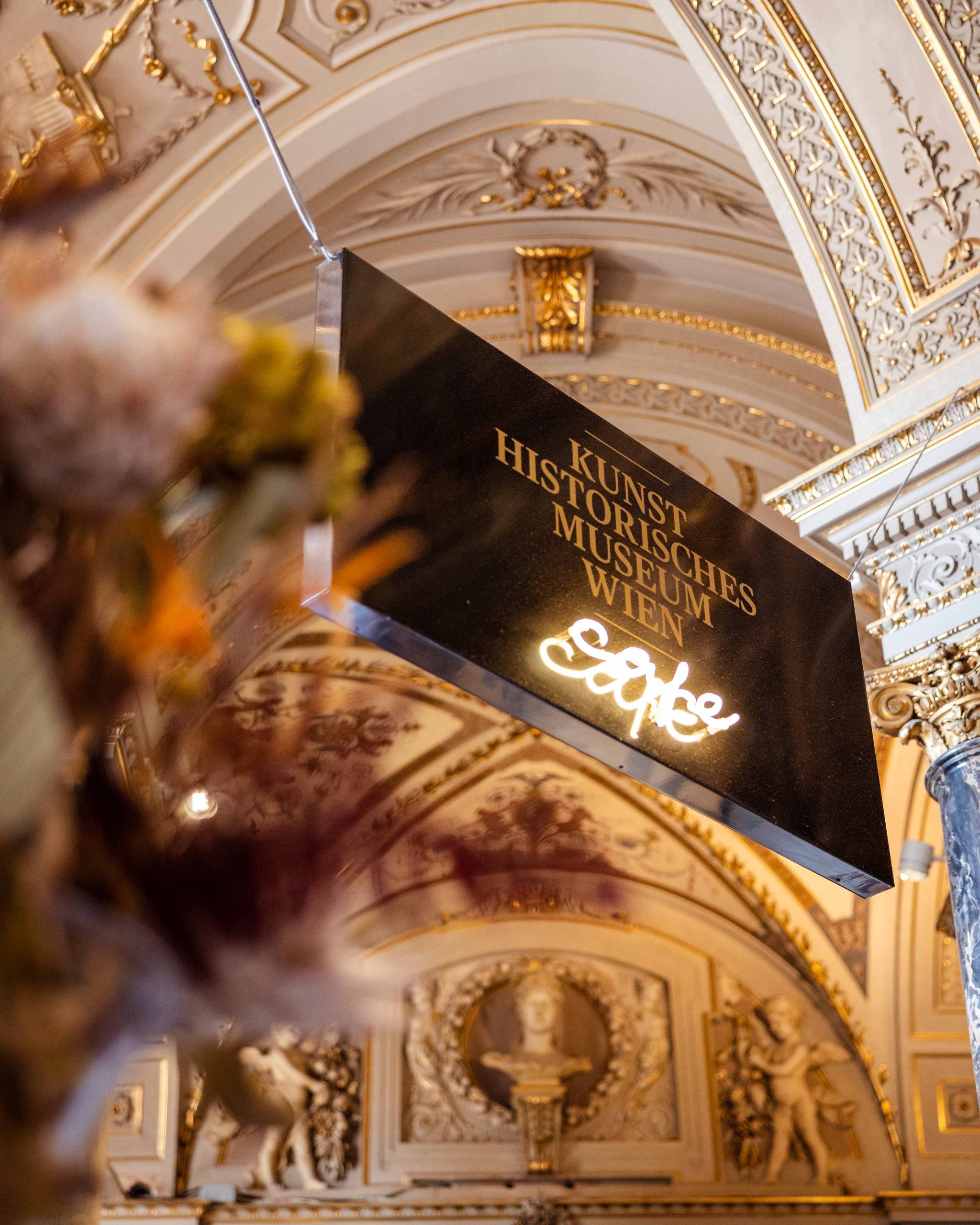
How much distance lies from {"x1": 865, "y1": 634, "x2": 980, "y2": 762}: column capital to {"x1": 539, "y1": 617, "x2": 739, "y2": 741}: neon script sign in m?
1.33

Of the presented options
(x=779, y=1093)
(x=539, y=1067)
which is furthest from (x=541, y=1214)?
(x=779, y=1093)

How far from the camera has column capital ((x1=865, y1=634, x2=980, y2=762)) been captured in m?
4.20

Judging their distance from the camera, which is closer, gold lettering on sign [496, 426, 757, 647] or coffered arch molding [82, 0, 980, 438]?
gold lettering on sign [496, 426, 757, 647]

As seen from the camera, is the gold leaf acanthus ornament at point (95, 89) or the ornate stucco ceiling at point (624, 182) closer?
the ornate stucco ceiling at point (624, 182)

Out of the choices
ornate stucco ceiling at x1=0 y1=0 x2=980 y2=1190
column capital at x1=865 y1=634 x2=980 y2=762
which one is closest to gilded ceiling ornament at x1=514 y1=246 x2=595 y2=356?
ornate stucco ceiling at x1=0 y1=0 x2=980 y2=1190

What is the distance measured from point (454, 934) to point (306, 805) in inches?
429

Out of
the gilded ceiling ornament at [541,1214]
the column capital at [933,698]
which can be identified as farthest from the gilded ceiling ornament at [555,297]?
the gilded ceiling ornament at [541,1214]

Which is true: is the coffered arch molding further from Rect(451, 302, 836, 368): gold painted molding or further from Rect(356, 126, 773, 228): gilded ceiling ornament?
Rect(451, 302, 836, 368): gold painted molding

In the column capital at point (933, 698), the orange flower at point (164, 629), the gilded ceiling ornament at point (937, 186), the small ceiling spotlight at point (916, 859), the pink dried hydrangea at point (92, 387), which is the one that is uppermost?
the gilded ceiling ornament at point (937, 186)

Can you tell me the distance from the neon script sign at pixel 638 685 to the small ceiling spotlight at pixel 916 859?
2.94 metres

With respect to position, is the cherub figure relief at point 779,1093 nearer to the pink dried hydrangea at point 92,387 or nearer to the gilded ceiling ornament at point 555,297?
the gilded ceiling ornament at point 555,297

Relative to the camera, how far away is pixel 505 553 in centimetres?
272

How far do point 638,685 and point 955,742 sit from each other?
1745 mm

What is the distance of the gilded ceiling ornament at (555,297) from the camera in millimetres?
7227
